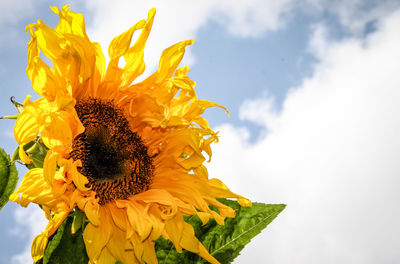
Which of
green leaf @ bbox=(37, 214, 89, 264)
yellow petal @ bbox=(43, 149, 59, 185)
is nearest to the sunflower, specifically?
yellow petal @ bbox=(43, 149, 59, 185)

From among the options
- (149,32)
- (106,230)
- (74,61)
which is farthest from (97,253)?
(149,32)

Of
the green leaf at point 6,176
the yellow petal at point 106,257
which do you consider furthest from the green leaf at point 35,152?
the yellow petal at point 106,257

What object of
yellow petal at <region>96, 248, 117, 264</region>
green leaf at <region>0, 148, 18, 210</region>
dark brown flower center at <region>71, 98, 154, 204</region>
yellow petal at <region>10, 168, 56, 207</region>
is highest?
dark brown flower center at <region>71, 98, 154, 204</region>

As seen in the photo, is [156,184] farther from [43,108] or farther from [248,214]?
[43,108]

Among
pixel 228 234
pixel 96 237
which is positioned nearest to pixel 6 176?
pixel 96 237

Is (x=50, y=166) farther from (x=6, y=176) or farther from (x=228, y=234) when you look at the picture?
(x=228, y=234)

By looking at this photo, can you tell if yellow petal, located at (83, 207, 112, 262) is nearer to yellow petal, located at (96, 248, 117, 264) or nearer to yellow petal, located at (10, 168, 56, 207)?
yellow petal, located at (96, 248, 117, 264)
